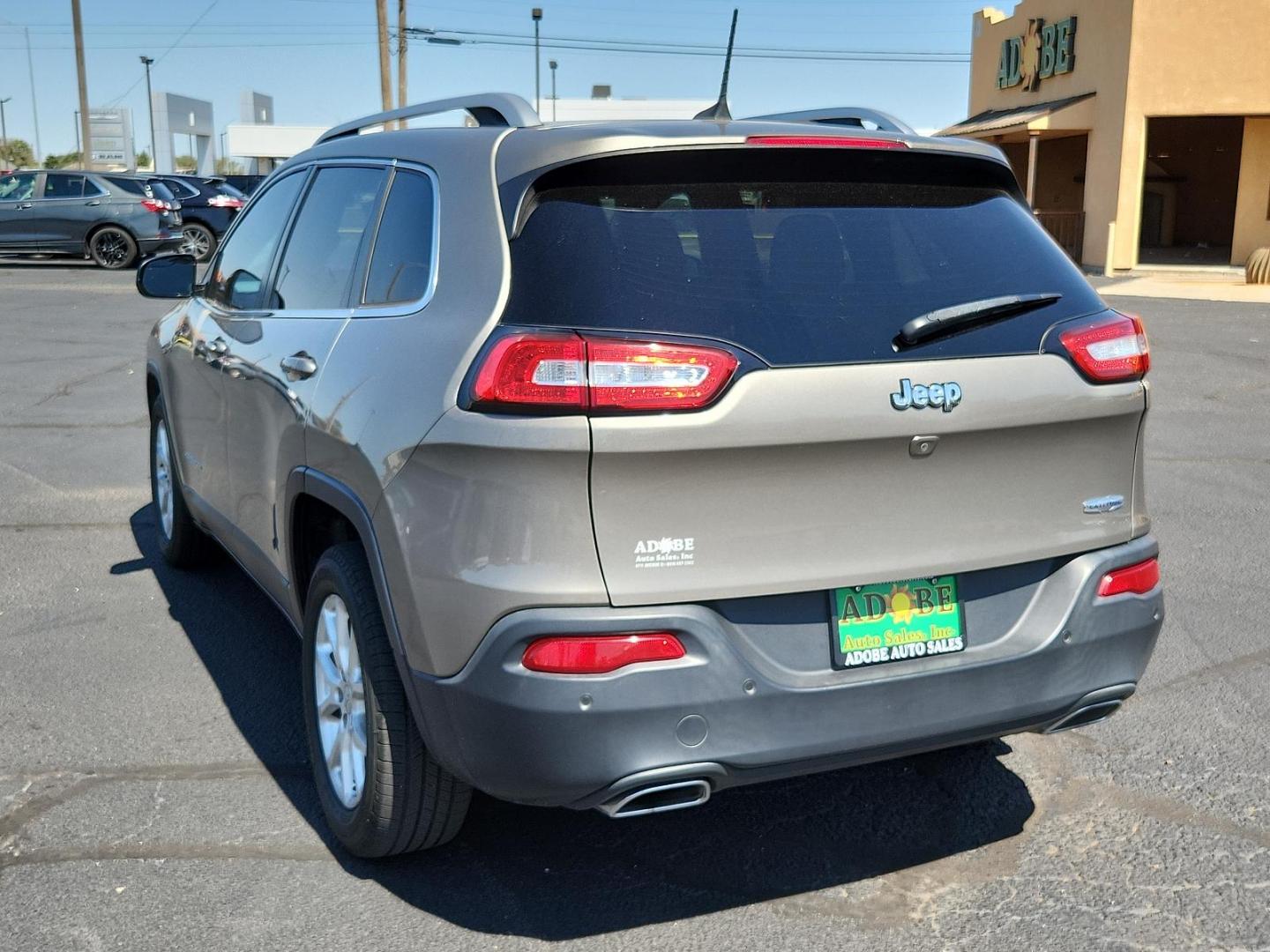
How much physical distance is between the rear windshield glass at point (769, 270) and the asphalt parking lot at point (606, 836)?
1368mm

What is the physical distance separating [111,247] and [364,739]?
24.0 meters

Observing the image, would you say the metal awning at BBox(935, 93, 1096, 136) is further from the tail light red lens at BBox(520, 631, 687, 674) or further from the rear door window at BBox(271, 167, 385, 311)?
the tail light red lens at BBox(520, 631, 687, 674)

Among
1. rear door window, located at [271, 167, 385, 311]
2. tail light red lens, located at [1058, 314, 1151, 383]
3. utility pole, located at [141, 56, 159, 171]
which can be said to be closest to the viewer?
tail light red lens, located at [1058, 314, 1151, 383]

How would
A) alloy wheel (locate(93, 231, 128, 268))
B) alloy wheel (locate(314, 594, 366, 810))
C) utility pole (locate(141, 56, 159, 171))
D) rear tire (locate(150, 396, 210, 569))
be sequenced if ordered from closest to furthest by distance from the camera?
alloy wheel (locate(314, 594, 366, 810)) < rear tire (locate(150, 396, 210, 569)) < alloy wheel (locate(93, 231, 128, 268)) < utility pole (locate(141, 56, 159, 171))

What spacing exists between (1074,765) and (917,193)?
1853mm

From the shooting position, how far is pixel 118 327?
1559 centimetres

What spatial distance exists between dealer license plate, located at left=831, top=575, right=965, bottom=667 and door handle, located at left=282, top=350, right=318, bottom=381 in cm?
158

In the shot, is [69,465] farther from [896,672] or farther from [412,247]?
[896,672]

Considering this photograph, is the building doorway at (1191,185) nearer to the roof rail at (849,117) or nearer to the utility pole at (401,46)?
the utility pole at (401,46)

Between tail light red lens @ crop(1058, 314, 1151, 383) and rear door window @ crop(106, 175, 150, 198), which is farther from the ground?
tail light red lens @ crop(1058, 314, 1151, 383)

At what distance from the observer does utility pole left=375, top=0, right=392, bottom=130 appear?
35.0m

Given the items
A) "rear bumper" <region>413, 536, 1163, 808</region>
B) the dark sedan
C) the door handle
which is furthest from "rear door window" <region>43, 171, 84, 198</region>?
"rear bumper" <region>413, 536, 1163, 808</region>

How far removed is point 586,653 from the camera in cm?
275

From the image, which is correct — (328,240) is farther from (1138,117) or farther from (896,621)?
(1138,117)
